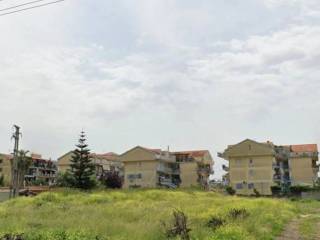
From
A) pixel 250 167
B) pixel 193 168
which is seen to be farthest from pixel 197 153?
pixel 250 167

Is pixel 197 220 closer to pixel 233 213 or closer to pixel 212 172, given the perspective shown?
pixel 233 213

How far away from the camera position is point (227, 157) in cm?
8162

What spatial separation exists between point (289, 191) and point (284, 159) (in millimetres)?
19077

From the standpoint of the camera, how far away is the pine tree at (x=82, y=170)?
61.7m

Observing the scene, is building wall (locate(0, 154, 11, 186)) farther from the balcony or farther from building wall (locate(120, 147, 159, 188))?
the balcony

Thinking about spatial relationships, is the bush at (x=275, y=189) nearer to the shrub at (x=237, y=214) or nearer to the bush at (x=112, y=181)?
the bush at (x=112, y=181)

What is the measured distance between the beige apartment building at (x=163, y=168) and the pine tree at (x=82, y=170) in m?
21.7

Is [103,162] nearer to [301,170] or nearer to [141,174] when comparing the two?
[141,174]

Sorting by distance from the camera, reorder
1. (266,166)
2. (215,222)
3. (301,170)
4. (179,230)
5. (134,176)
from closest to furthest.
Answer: (179,230) < (215,222) < (266,166) < (301,170) < (134,176)

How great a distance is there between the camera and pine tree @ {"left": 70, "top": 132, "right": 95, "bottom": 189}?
6172 centimetres

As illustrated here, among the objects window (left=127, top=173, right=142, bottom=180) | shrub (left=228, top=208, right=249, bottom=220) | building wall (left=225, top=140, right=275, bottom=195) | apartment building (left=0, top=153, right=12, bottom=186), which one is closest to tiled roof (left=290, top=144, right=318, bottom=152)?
building wall (left=225, top=140, right=275, bottom=195)

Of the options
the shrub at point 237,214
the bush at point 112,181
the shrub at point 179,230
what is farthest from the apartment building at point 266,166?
the shrub at point 179,230

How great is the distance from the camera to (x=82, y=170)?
62625 millimetres

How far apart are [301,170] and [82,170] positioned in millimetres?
40999
